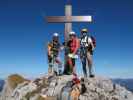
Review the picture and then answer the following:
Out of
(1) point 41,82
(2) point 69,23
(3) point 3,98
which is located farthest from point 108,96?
(3) point 3,98

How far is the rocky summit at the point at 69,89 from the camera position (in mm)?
21422

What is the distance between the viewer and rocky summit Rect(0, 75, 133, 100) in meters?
21.4

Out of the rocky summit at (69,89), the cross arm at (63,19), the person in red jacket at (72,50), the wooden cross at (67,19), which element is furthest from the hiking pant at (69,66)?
the cross arm at (63,19)

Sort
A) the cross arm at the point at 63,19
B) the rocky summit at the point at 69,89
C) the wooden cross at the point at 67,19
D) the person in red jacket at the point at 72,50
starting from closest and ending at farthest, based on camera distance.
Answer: the rocky summit at the point at 69,89, the person in red jacket at the point at 72,50, the wooden cross at the point at 67,19, the cross arm at the point at 63,19

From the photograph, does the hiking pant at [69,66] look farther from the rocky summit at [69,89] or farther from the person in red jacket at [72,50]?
the rocky summit at [69,89]

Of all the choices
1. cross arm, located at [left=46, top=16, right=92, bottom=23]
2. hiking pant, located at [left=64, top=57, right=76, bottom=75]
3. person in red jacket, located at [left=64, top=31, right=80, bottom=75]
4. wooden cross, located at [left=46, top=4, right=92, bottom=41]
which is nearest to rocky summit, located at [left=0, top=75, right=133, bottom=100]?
hiking pant, located at [left=64, top=57, right=76, bottom=75]

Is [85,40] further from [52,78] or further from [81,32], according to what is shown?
[52,78]

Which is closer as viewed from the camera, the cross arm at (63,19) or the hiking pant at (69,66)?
the hiking pant at (69,66)

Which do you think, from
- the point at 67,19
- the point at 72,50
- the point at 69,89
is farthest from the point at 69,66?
the point at 67,19

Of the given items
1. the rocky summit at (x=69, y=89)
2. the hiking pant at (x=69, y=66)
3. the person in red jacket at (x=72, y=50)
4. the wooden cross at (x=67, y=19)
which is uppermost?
the wooden cross at (x=67, y=19)

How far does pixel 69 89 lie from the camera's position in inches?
838

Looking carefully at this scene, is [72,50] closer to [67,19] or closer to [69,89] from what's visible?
[69,89]

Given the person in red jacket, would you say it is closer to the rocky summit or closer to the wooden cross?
the rocky summit

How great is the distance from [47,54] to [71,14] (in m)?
3.73
